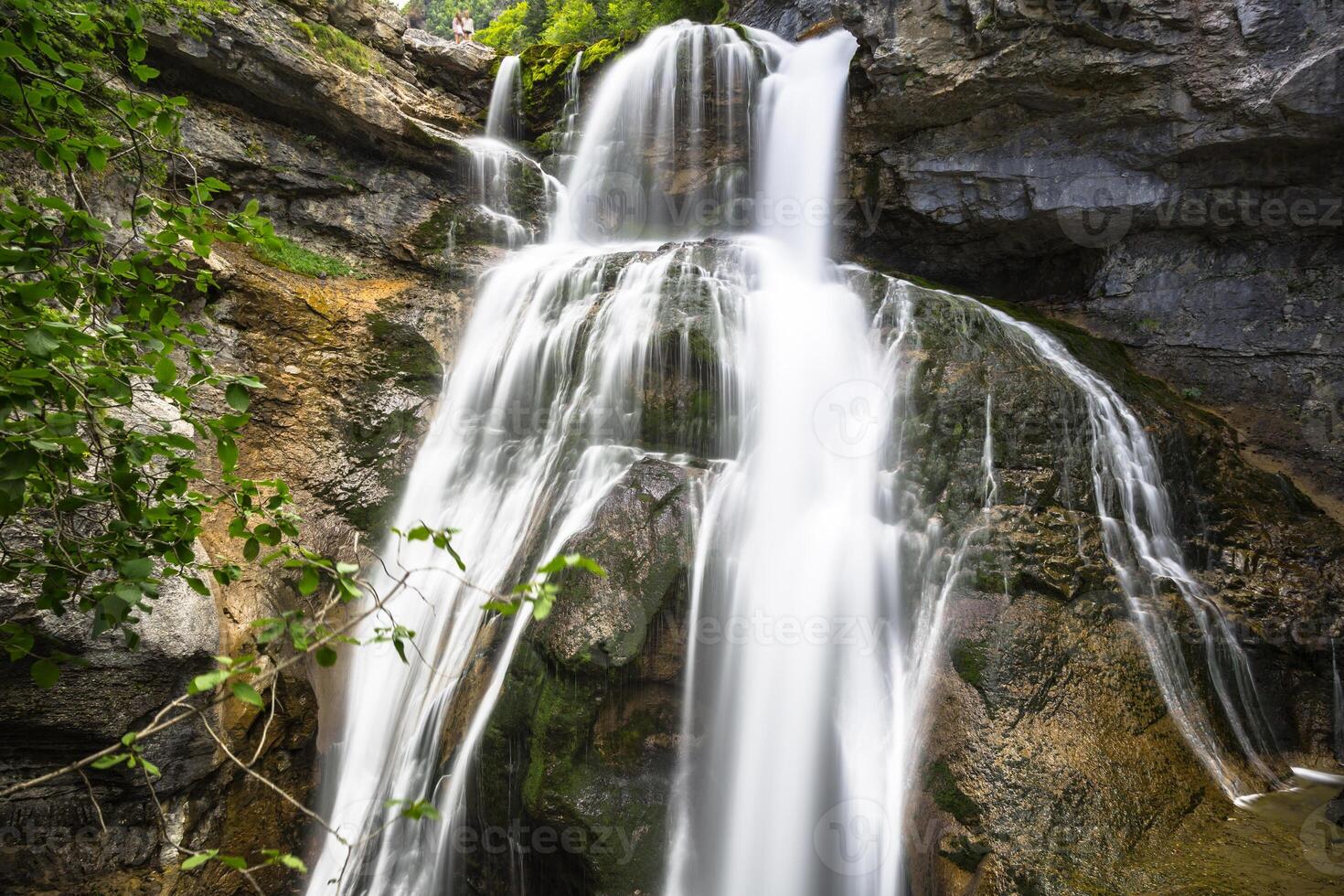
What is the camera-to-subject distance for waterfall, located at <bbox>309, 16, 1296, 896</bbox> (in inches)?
173

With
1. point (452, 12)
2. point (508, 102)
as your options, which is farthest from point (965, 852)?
Answer: point (452, 12)

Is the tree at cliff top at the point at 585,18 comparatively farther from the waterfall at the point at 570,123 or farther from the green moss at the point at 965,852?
the green moss at the point at 965,852

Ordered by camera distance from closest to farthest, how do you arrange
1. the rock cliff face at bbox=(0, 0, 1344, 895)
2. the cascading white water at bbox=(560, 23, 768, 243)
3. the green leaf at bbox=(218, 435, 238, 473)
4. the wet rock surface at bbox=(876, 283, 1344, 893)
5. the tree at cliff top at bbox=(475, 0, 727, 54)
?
the green leaf at bbox=(218, 435, 238, 473)
the wet rock surface at bbox=(876, 283, 1344, 893)
the rock cliff face at bbox=(0, 0, 1344, 895)
the cascading white water at bbox=(560, 23, 768, 243)
the tree at cliff top at bbox=(475, 0, 727, 54)

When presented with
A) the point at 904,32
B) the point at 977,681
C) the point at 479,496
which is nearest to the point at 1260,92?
the point at 904,32

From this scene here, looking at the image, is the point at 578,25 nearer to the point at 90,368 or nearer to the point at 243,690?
the point at 90,368

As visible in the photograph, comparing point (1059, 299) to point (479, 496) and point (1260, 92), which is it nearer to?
point (1260, 92)

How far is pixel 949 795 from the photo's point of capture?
13.0 feet

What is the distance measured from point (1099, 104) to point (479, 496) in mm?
7919

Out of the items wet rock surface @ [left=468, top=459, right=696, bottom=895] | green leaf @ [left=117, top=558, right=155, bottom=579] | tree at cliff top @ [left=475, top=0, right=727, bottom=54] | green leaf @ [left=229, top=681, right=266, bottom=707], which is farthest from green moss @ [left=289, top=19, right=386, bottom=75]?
green leaf @ [left=229, top=681, right=266, bottom=707]

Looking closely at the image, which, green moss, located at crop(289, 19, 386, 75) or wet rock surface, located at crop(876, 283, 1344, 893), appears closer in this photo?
wet rock surface, located at crop(876, 283, 1344, 893)

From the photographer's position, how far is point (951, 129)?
848 centimetres

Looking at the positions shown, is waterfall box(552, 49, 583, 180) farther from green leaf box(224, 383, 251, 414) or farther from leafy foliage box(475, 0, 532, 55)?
green leaf box(224, 383, 251, 414)

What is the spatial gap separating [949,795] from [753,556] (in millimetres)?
1978

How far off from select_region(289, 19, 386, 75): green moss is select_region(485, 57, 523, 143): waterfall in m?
1.98
